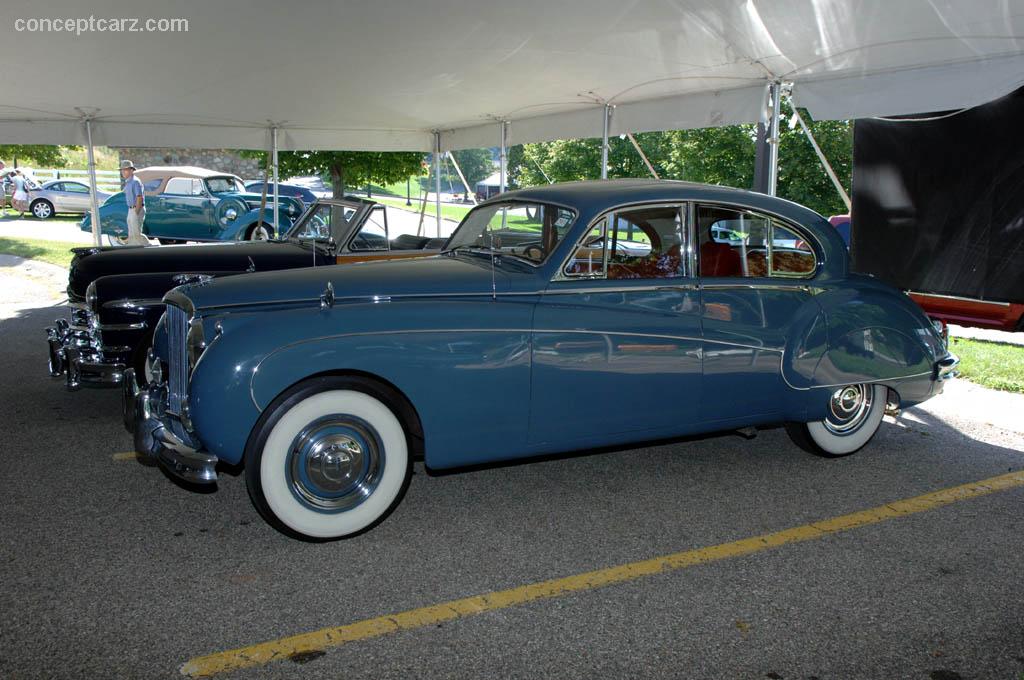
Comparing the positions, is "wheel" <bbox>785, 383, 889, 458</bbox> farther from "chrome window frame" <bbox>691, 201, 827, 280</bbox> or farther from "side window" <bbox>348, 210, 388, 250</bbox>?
"side window" <bbox>348, 210, 388, 250</bbox>

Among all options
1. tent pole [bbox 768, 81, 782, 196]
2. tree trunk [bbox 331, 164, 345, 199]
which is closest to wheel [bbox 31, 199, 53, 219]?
tree trunk [bbox 331, 164, 345, 199]

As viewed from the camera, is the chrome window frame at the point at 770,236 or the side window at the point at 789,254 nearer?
the chrome window frame at the point at 770,236

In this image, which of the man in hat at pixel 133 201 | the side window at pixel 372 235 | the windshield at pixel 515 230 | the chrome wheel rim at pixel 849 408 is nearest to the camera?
the windshield at pixel 515 230

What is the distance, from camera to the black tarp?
697 centimetres

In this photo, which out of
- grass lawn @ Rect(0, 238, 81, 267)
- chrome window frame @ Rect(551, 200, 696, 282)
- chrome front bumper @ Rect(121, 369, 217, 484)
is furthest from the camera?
grass lawn @ Rect(0, 238, 81, 267)

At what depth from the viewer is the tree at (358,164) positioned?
17.5m

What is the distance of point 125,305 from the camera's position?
5.85 m

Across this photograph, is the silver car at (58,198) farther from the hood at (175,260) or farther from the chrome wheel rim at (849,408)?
the chrome wheel rim at (849,408)

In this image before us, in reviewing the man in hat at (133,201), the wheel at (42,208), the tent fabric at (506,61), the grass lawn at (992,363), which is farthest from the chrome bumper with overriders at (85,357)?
the wheel at (42,208)

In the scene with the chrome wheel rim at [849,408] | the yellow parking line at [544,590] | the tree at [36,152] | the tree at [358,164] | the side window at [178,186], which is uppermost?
the tree at [36,152]

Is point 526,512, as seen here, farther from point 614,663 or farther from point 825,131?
point 825,131

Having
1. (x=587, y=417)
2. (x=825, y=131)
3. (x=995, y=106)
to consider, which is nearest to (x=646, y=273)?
(x=587, y=417)

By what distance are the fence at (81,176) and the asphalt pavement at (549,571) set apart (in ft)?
129

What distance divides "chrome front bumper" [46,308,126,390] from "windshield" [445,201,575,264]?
2.59 metres
